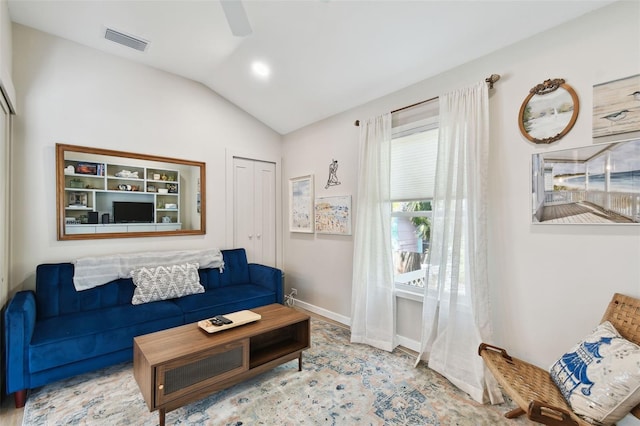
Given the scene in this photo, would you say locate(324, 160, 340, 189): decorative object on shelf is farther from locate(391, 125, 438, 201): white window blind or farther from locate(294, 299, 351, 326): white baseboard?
locate(294, 299, 351, 326): white baseboard

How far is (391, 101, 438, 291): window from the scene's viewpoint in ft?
8.75

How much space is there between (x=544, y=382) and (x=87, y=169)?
4143 millimetres

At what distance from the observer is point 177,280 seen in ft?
9.71

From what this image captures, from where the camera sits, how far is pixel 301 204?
13.2ft

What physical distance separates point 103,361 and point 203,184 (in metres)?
2.09

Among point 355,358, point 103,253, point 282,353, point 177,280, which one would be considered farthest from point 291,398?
point 103,253

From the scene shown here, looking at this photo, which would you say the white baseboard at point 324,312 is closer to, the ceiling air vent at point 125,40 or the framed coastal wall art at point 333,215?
the framed coastal wall art at point 333,215

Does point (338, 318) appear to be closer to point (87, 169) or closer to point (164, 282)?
point (164, 282)

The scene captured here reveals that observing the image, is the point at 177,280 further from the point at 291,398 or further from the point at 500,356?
the point at 500,356

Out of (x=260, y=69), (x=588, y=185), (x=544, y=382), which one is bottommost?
(x=544, y=382)

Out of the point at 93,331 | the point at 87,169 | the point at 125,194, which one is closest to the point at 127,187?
the point at 125,194

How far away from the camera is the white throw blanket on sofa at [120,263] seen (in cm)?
264

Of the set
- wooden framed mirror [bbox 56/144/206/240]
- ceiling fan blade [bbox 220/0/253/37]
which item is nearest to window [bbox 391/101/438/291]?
ceiling fan blade [bbox 220/0/253/37]

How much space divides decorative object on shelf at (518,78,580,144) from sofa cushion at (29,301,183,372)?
329cm
